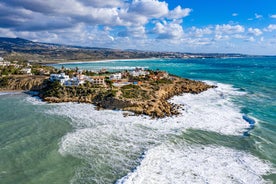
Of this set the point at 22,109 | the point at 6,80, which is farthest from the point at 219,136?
the point at 6,80

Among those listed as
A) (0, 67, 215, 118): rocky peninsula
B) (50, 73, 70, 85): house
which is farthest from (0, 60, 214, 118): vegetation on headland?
(50, 73, 70, 85): house

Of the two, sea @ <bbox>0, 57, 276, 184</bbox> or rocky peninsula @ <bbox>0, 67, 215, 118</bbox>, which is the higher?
rocky peninsula @ <bbox>0, 67, 215, 118</bbox>

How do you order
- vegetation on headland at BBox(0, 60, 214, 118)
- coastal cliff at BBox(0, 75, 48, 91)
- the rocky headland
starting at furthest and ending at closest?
coastal cliff at BBox(0, 75, 48, 91) < vegetation on headland at BBox(0, 60, 214, 118) < the rocky headland

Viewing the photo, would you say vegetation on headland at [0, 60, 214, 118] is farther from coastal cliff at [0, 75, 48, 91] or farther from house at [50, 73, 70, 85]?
house at [50, 73, 70, 85]

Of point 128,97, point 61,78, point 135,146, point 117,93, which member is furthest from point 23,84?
point 135,146

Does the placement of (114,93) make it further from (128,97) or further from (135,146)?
(135,146)

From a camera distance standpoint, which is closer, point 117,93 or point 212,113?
point 212,113

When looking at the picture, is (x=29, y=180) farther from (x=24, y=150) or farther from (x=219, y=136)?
(x=219, y=136)

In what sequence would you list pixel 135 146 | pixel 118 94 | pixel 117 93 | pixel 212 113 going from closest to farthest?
1. pixel 135 146
2. pixel 212 113
3. pixel 118 94
4. pixel 117 93
